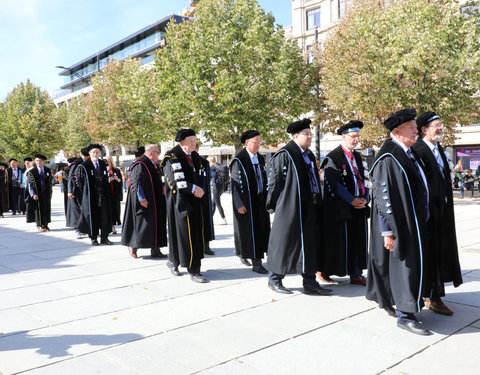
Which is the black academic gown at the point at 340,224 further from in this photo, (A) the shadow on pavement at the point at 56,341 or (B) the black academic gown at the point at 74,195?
(B) the black academic gown at the point at 74,195

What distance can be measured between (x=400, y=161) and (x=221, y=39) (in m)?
20.1

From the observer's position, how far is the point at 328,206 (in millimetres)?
5582

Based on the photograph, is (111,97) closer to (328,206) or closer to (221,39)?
(221,39)

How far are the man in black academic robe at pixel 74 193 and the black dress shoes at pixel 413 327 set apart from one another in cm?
750

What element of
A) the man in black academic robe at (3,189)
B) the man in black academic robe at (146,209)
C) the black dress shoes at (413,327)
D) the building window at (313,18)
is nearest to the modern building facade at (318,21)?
the building window at (313,18)

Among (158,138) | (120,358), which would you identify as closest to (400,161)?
(120,358)

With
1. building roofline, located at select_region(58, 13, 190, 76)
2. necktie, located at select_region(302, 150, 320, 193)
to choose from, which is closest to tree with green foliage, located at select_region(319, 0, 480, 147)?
necktie, located at select_region(302, 150, 320, 193)

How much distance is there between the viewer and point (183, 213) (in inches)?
233

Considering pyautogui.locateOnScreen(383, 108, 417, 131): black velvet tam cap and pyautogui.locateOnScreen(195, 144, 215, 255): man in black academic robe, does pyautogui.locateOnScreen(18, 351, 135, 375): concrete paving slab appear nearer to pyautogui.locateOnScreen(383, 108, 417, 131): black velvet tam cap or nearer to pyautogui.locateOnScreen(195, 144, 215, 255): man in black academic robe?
pyautogui.locateOnScreen(383, 108, 417, 131): black velvet tam cap

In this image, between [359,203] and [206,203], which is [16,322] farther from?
[359,203]

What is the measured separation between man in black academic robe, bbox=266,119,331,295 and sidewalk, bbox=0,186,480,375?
35cm

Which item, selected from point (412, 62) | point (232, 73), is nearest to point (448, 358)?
point (412, 62)

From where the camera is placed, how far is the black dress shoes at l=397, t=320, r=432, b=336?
4000 mm

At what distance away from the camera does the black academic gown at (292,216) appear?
529cm
